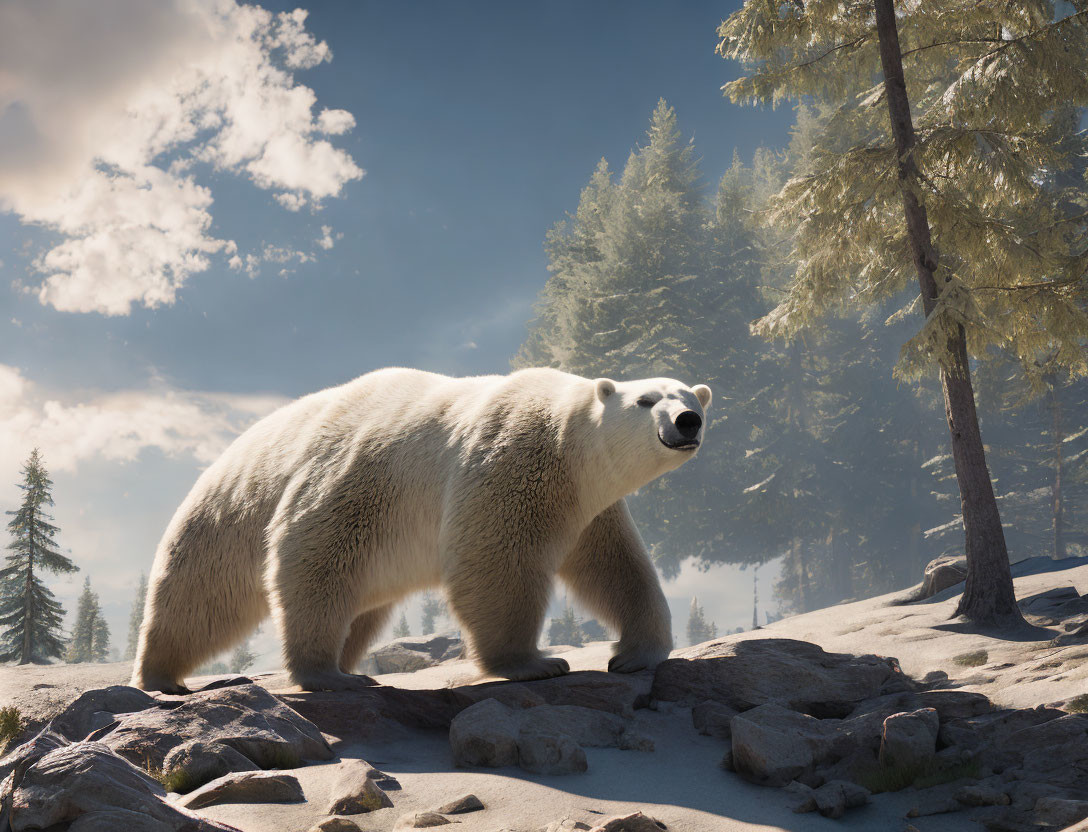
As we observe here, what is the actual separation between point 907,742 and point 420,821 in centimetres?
294

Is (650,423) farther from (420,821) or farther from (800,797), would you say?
(420,821)

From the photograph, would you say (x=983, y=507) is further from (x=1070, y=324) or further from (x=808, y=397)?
(x=808, y=397)

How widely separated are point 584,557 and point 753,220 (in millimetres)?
6687

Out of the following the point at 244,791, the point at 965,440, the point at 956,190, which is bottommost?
the point at 244,791

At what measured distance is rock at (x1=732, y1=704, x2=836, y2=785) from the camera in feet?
14.9

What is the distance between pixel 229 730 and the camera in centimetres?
425

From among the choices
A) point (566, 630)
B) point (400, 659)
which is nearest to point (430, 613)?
point (566, 630)

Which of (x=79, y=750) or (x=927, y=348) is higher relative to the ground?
(x=927, y=348)

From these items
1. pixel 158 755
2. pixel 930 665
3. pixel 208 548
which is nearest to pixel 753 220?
pixel 930 665

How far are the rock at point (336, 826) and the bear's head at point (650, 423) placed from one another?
9.40 feet

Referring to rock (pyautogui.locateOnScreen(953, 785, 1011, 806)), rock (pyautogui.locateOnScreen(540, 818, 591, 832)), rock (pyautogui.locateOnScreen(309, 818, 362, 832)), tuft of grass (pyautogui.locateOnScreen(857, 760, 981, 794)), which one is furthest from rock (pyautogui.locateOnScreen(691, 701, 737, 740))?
rock (pyautogui.locateOnScreen(309, 818, 362, 832))

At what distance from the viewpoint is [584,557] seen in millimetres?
6477

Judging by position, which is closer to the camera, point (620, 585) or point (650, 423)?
point (650, 423)

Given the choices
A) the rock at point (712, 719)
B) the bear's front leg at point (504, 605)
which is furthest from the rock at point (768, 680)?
the bear's front leg at point (504, 605)
